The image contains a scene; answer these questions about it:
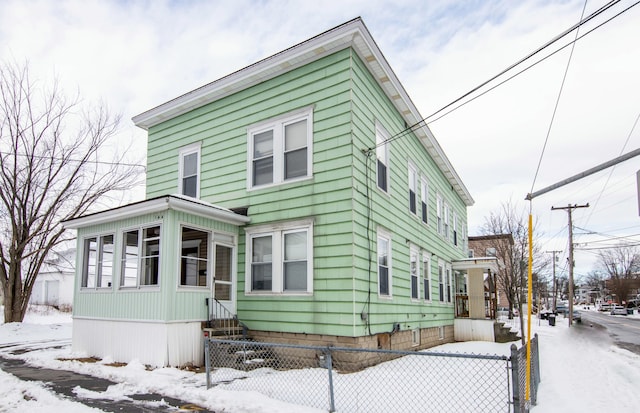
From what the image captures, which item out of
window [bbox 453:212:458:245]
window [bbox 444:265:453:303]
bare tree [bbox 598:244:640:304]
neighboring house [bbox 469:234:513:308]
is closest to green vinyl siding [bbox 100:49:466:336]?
window [bbox 444:265:453:303]

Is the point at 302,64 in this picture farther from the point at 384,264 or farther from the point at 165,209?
the point at 384,264

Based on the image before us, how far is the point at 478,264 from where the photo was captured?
1995 centimetres

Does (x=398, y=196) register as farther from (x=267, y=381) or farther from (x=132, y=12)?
(x=132, y=12)

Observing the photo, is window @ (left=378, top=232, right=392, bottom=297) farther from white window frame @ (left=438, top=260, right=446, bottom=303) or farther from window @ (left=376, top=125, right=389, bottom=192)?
white window frame @ (left=438, top=260, right=446, bottom=303)

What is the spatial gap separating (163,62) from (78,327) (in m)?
9.18

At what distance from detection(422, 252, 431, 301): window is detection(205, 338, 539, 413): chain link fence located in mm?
4181

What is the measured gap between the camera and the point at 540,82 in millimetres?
8727

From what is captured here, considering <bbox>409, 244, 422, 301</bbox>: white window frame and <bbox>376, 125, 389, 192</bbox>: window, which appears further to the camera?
<bbox>409, 244, 422, 301</bbox>: white window frame

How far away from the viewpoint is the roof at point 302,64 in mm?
10195

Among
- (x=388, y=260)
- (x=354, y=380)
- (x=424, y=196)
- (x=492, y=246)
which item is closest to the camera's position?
(x=354, y=380)

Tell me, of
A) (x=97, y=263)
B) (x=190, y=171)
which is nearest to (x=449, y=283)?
(x=190, y=171)

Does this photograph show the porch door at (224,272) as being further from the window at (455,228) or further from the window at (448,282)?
the window at (455,228)

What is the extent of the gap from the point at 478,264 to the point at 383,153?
1010 cm

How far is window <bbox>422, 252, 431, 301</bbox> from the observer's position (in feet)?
51.1
